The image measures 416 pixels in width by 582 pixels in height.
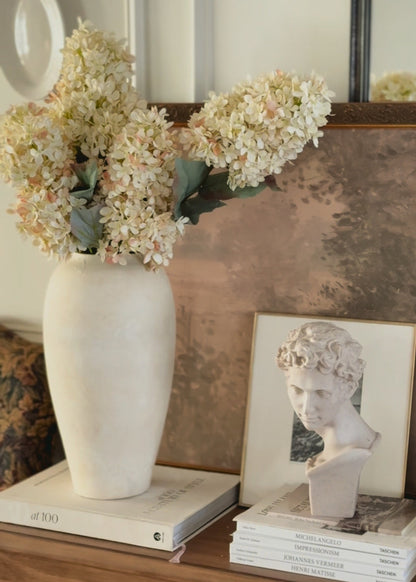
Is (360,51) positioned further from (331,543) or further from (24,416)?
(24,416)

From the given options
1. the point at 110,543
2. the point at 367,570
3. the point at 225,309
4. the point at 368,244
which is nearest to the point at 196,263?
the point at 225,309

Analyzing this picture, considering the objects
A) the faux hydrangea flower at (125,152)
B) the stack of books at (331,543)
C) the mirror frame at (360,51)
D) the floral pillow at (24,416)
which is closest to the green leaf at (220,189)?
the faux hydrangea flower at (125,152)

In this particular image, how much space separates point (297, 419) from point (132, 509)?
1.24 ft

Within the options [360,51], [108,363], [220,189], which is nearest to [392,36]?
[360,51]

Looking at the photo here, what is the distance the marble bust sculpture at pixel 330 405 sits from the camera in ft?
4.88

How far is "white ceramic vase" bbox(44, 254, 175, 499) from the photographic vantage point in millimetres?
1624

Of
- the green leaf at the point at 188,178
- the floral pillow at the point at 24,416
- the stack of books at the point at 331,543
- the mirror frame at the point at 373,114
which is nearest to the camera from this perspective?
the stack of books at the point at 331,543

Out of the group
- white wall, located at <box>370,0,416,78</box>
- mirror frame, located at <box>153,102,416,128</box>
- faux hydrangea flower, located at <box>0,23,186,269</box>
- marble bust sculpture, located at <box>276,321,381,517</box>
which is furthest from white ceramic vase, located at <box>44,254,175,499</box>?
white wall, located at <box>370,0,416,78</box>

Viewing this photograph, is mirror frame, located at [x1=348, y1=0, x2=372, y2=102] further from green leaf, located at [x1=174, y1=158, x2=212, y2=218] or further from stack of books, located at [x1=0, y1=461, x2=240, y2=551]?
stack of books, located at [x1=0, y1=461, x2=240, y2=551]

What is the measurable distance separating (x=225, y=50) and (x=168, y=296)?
0.56 m

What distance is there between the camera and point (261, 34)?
184cm

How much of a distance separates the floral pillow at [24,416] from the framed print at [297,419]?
51 centimetres

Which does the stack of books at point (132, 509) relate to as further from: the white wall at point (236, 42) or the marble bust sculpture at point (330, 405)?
the white wall at point (236, 42)

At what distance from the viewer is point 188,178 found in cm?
155
